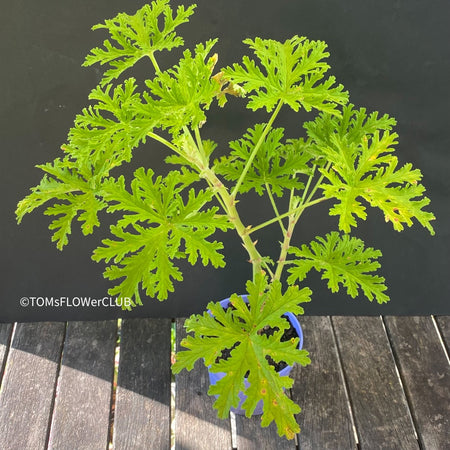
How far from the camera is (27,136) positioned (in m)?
1.51

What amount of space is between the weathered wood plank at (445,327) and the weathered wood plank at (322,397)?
0.35 meters

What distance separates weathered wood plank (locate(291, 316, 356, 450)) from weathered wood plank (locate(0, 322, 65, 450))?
0.70 m

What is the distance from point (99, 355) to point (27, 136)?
67 cm

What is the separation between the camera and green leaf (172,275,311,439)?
1.06 metres

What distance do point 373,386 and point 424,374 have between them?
16 cm

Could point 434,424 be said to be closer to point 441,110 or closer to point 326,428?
point 326,428

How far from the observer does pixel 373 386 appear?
1612 mm

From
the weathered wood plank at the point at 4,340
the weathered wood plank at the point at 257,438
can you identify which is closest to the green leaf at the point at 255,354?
the weathered wood plank at the point at 257,438

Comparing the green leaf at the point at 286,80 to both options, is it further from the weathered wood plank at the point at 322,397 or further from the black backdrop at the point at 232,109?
the weathered wood plank at the point at 322,397

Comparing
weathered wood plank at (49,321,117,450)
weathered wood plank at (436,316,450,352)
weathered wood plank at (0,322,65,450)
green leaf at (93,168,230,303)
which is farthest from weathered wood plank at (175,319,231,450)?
weathered wood plank at (436,316,450,352)

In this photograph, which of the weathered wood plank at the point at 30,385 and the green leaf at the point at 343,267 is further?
the weathered wood plank at the point at 30,385

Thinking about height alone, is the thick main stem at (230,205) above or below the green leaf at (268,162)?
below

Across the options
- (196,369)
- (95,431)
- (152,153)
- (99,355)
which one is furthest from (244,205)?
(95,431)

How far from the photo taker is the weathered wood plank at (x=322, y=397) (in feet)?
4.89
